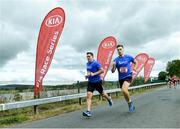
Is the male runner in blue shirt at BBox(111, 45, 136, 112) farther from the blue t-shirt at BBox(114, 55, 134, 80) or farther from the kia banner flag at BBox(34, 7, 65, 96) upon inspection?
the kia banner flag at BBox(34, 7, 65, 96)

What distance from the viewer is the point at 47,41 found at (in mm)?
14758

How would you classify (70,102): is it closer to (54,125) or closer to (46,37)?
(46,37)

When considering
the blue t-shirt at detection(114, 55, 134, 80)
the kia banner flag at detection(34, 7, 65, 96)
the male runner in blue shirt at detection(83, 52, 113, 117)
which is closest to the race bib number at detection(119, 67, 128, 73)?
the blue t-shirt at detection(114, 55, 134, 80)

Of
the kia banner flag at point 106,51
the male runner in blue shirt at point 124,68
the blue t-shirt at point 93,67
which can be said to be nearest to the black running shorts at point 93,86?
the blue t-shirt at point 93,67

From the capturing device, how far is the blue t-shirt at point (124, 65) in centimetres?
1226

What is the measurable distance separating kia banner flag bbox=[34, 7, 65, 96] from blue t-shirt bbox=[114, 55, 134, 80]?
10.4 feet

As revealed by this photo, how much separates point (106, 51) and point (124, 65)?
35.8 ft

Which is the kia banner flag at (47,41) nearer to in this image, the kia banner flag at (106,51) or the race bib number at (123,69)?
the race bib number at (123,69)

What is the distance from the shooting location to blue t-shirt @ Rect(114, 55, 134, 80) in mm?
12258

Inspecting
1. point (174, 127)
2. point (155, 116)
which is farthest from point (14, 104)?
point (174, 127)

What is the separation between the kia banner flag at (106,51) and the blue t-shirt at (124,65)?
9957 mm

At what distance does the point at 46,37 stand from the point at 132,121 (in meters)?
5.90

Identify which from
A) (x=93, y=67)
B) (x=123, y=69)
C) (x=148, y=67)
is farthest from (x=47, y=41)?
(x=148, y=67)

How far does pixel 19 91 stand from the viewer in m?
14.2
